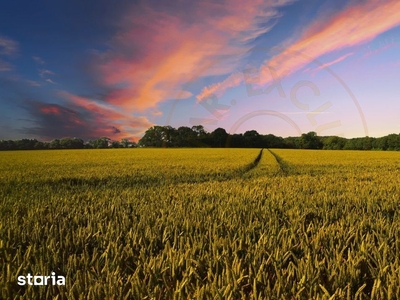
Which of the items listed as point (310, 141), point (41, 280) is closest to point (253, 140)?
point (310, 141)

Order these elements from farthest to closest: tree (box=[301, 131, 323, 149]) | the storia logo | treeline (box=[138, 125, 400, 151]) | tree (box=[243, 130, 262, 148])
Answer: tree (box=[301, 131, 323, 149]) → tree (box=[243, 130, 262, 148]) → treeline (box=[138, 125, 400, 151]) → the storia logo

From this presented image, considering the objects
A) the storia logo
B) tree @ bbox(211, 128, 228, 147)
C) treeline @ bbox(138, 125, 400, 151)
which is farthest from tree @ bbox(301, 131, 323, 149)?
the storia logo

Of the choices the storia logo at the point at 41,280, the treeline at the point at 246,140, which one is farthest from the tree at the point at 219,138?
the storia logo at the point at 41,280

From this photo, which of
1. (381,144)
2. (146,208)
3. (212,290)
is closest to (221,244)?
(212,290)

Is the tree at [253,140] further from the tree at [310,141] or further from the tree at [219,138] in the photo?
the tree at [310,141]

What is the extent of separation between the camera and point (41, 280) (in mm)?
1945

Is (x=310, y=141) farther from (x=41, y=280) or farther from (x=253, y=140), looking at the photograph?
(x=41, y=280)

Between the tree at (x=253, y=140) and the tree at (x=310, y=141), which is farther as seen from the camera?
the tree at (x=310, y=141)

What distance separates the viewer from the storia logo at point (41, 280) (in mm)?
1915

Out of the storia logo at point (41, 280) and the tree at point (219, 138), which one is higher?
the tree at point (219, 138)

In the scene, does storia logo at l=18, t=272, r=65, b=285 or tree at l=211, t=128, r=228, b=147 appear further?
tree at l=211, t=128, r=228, b=147

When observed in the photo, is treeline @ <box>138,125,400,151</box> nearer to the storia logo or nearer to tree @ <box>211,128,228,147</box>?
tree @ <box>211,128,228,147</box>

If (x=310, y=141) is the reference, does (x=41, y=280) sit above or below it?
below

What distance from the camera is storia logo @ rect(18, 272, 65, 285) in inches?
75.4
